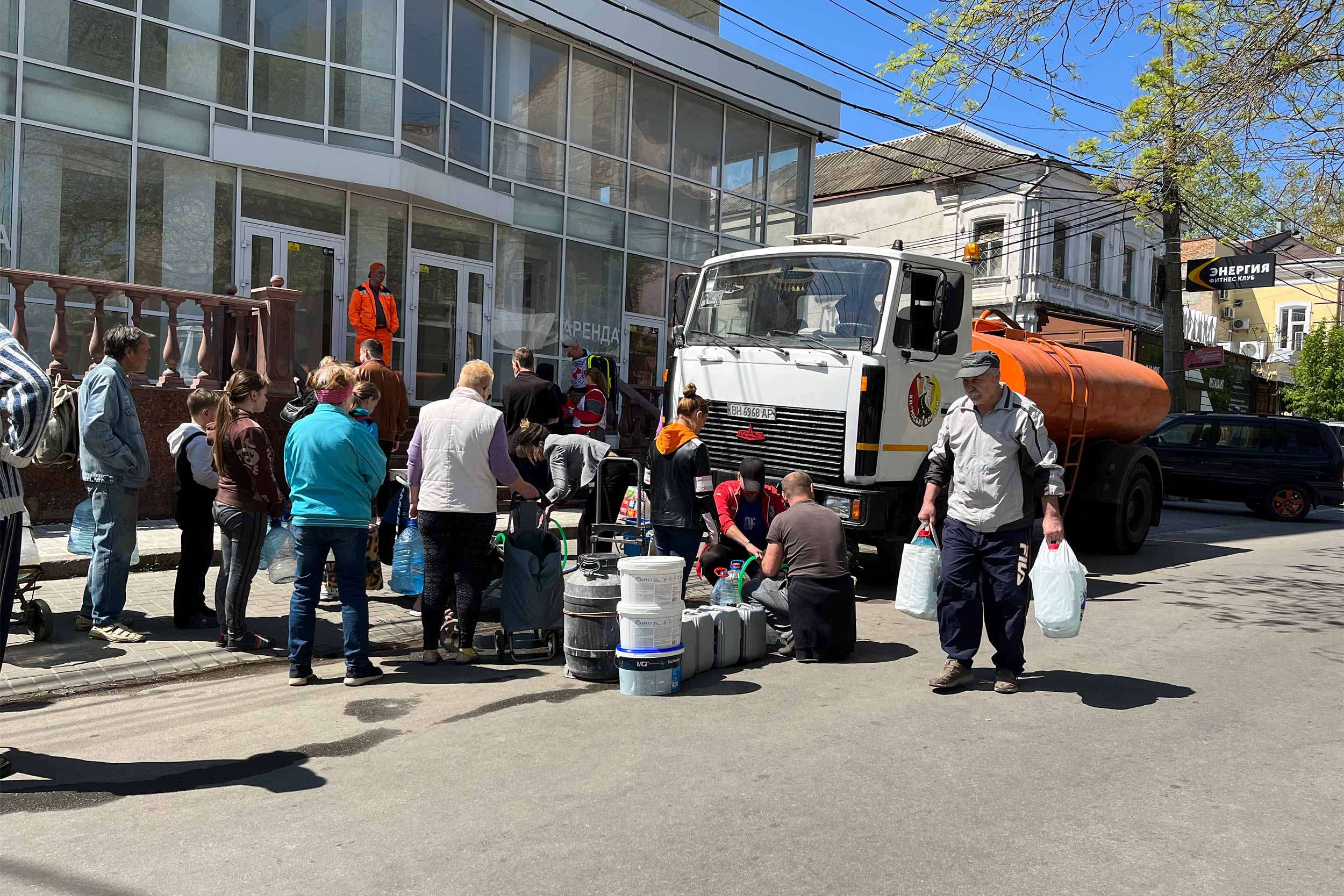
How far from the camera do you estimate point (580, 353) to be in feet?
47.7

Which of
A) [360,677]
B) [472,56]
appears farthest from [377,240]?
[360,677]

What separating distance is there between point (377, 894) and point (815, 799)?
70.1 inches

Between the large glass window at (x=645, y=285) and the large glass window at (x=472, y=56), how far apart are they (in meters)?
4.16

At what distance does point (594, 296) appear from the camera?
62.6 ft

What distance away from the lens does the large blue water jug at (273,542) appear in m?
7.08

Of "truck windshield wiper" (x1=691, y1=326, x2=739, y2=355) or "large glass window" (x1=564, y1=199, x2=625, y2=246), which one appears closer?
"truck windshield wiper" (x1=691, y1=326, x2=739, y2=355)

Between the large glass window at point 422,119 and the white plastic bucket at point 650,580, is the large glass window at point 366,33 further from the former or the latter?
the white plastic bucket at point 650,580

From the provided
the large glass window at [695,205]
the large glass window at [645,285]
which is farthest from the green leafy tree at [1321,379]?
the large glass window at [645,285]

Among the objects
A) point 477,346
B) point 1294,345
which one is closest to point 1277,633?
point 477,346

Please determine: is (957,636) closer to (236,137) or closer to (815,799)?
(815,799)

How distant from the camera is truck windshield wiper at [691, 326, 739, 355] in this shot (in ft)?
31.5

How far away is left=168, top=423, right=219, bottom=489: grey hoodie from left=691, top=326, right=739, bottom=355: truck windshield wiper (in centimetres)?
457

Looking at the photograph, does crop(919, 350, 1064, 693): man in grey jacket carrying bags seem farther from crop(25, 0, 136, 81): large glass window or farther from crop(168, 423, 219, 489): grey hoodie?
crop(25, 0, 136, 81): large glass window

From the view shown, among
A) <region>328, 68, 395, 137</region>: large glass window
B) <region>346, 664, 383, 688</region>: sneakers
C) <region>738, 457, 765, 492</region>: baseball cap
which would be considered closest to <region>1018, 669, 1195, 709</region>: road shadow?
<region>738, 457, 765, 492</region>: baseball cap
